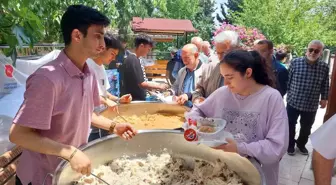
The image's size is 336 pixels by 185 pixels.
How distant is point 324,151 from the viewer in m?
1.17

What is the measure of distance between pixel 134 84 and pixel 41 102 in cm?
224

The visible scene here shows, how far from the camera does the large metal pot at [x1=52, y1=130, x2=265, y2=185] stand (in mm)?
1337

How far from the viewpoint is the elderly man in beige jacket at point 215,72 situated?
8.23 ft

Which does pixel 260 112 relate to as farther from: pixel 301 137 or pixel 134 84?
pixel 301 137

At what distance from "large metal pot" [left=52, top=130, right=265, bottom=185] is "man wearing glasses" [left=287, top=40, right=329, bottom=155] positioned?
3226mm

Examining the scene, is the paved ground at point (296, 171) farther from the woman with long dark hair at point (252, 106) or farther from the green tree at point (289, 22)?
the green tree at point (289, 22)

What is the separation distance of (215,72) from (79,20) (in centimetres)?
152

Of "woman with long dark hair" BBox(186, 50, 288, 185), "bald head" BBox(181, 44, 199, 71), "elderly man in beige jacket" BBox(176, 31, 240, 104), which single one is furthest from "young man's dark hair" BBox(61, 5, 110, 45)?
"bald head" BBox(181, 44, 199, 71)

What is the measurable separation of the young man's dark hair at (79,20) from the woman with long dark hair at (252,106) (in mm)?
697

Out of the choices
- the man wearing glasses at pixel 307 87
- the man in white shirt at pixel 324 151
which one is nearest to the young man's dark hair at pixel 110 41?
the man in white shirt at pixel 324 151

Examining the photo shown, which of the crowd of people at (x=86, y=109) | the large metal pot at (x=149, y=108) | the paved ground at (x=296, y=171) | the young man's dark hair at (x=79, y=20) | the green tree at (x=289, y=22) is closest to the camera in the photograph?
the crowd of people at (x=86, y=109)

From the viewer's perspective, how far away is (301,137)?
439 cm

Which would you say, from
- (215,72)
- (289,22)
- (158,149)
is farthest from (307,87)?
(289,22)

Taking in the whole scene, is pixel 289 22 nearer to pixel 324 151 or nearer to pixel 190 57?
pixel 190 57
